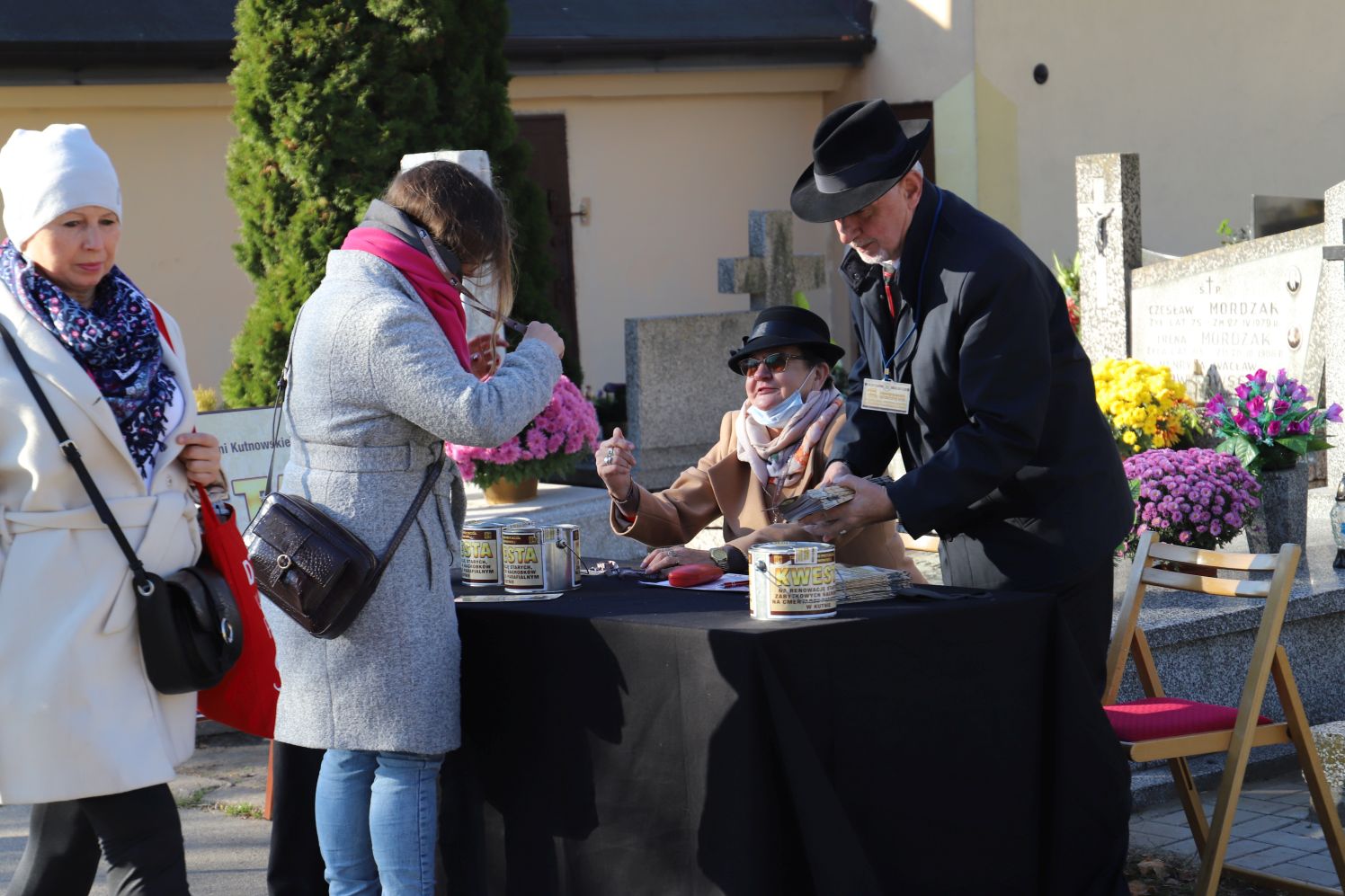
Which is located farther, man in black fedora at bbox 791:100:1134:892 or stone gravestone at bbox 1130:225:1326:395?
stone gravestone at bbox 1130:225:1326:395

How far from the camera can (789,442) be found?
4.29 metres

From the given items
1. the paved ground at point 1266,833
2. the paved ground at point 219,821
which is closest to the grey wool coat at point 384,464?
the paved ground at point 219,821

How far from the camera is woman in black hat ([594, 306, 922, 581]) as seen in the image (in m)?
4.23

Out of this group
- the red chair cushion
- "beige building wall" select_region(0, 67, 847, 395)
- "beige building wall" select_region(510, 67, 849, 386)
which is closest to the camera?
the red chair cushion

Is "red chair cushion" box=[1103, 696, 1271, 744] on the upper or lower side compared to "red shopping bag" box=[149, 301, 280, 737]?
lower

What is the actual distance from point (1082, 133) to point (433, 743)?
11.4 m

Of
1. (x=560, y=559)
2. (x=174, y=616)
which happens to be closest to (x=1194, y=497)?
(x=560, y=559)

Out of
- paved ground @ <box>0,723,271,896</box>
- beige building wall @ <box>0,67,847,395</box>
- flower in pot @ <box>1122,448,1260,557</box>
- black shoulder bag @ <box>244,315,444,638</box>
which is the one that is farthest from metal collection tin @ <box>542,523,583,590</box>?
beige building wall @ <box>0,67,847,395</box>

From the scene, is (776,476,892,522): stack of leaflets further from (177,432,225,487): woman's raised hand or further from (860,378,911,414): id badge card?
(177,432,225,487): woman's raised hand

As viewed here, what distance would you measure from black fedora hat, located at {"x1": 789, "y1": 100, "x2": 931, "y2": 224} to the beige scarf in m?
0.81

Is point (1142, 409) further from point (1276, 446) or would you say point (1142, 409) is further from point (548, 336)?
point (548, 336)

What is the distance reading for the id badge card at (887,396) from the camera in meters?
3.57

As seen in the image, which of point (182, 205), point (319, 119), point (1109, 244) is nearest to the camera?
point (319, 119)

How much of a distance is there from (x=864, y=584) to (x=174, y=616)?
1.31 meters
